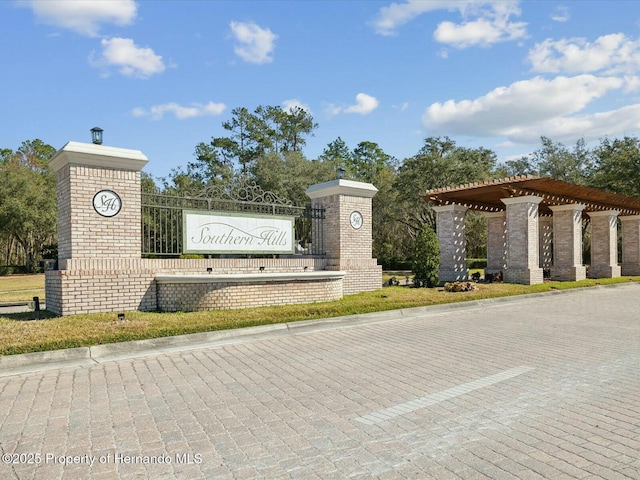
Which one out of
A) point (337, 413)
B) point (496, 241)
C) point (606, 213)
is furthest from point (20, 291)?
point (606, 213)

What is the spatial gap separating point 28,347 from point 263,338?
3794 mm

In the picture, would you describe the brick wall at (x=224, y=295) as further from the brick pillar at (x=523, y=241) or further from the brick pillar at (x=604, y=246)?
the brick pillar at (x=604, y=246)

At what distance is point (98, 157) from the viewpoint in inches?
391

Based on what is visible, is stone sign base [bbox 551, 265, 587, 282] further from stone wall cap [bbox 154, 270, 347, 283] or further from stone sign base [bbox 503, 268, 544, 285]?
stone wall cap [bbox 154, 270, 347, 283]

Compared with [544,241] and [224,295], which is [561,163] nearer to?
[544,241]

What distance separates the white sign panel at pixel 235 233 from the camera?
1172cm

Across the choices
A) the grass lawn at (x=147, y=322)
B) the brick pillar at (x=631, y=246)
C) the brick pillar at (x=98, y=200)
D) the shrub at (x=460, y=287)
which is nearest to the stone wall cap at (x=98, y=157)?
the brick pillar at (x=98, y=200)

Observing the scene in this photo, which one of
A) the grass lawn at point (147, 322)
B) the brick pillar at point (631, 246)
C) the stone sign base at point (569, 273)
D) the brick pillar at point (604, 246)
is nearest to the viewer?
the grass lawn at point (147, 322)

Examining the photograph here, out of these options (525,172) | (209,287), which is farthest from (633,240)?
(209,287)

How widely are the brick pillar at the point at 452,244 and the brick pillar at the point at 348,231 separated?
6675 millimetres

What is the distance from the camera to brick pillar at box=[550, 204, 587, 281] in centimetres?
2236

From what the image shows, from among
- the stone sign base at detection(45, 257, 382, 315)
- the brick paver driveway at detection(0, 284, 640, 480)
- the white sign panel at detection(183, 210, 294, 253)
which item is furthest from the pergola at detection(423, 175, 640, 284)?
the brick paver driveway at detection(0, 284, 640, 480)

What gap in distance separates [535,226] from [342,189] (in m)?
9.79

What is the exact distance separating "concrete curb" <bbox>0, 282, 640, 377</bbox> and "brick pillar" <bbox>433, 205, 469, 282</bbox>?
830cm
